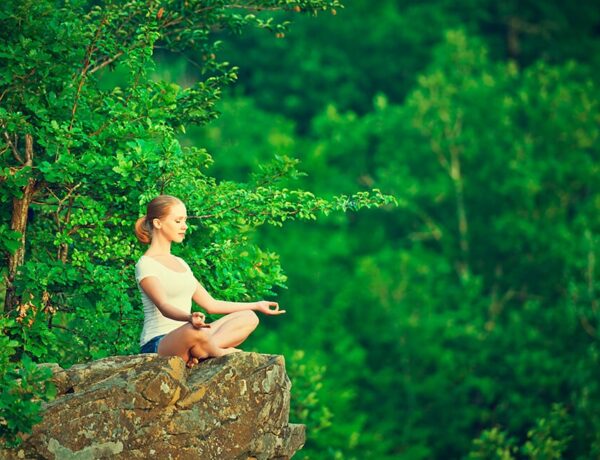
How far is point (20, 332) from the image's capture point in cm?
1142

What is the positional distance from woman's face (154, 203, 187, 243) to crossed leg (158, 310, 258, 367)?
73 centimetres

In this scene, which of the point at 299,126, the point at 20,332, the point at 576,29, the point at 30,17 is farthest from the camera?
the point at 576,29

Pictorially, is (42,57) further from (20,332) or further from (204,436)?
(204,436)

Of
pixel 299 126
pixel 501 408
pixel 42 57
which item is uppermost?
pixel 42 57

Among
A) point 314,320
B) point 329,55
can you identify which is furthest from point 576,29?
point 314,320

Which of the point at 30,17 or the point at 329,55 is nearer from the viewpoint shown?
the point at 30,17

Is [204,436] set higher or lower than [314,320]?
higher

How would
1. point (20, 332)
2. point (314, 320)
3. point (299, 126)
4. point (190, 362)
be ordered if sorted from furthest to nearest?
point (299, 126) → point (314, 320) → point (20, 332) → point (190, 362)

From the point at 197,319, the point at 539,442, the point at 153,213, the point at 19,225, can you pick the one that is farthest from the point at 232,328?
the point at 539,442

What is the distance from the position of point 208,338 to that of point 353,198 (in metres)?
2.35

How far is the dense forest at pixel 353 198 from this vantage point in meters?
12.3

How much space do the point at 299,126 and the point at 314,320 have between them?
12930mm

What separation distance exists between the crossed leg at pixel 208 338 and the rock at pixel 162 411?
95 mm

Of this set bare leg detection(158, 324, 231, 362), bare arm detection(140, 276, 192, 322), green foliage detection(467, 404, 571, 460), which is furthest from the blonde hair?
green foliage detection(467, 404, 571, 460)
